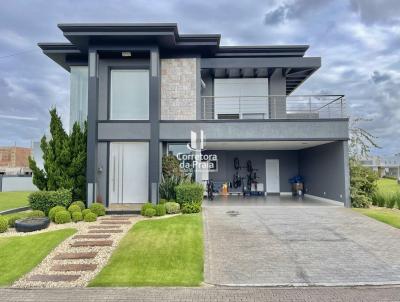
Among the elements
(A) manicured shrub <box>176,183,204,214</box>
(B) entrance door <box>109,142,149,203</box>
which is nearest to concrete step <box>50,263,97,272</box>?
(A) manicured shrub <box>176,183,204,214</box>

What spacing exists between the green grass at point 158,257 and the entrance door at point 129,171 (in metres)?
4.01

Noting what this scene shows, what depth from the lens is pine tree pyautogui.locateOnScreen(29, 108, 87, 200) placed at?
12.5 m

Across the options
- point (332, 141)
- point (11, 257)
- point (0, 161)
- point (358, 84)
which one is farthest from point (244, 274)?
point (0, 161)

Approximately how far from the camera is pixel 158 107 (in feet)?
44.5

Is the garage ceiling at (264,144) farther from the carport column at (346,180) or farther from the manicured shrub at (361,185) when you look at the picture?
the manicured shrub at (361,185)

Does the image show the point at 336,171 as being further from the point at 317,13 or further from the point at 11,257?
the point at 11,257

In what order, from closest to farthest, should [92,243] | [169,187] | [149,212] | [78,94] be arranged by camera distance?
[92,243]
[149,212]
[169,187]
[78,94]

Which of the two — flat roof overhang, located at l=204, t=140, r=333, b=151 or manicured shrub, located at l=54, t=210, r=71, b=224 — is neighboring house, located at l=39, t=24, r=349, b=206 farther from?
manicured shrub, located at l=54, t=210, r=71, b=224

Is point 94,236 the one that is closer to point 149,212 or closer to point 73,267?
point 73,267

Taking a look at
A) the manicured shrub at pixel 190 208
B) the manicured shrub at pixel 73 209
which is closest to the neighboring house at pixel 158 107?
the manicured shrub at pixel 73 209

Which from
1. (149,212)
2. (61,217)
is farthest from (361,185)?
(61,217)

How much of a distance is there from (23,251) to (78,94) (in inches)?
374

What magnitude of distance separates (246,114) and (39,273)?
1325 cm

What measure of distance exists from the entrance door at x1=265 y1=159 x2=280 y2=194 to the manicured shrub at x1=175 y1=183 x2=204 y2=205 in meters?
8.17
